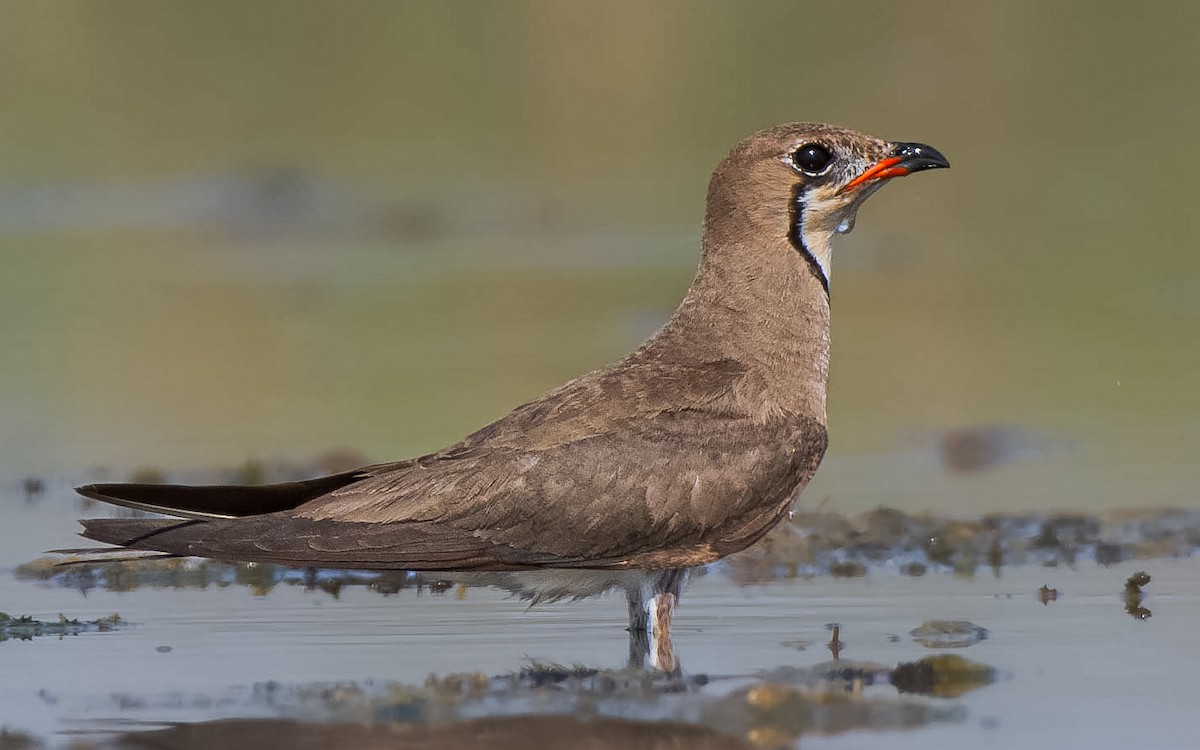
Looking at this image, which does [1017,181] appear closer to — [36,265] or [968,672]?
[36,265]

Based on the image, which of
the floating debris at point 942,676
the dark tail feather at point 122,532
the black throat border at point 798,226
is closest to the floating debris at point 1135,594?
the floating debris at point 942,676

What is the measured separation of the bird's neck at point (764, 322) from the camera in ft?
23.0

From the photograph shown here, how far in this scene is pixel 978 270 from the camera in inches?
620

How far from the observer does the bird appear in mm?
6509

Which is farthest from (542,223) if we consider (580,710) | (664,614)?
(580,710)

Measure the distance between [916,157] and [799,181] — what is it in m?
0.42

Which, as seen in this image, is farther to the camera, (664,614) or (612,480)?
(664,614)

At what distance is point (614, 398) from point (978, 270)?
932 centimetres

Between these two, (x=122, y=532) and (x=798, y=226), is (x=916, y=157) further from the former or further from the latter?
(x=122, y=532)

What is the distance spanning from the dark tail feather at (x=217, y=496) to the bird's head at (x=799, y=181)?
5.02 ft

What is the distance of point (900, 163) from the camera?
23.9 feet

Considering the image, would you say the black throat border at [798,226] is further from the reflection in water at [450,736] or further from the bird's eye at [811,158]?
the reflection in water at [450,736]

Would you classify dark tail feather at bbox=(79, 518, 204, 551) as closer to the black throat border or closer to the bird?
the bird

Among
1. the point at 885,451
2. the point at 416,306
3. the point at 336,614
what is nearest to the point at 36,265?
the point at 416,306
